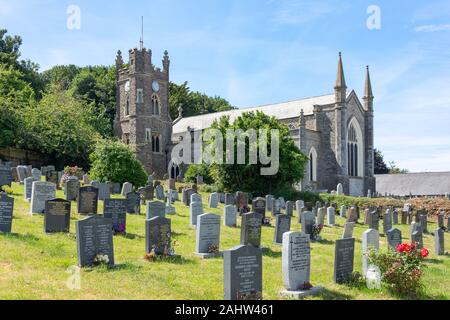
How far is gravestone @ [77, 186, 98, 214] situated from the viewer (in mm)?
16203

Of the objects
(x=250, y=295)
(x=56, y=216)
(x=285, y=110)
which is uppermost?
(x=285, y=110)

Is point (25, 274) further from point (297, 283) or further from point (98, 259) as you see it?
point (297, 283)

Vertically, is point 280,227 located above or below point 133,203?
below

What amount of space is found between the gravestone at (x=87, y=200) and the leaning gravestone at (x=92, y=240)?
19.5ft

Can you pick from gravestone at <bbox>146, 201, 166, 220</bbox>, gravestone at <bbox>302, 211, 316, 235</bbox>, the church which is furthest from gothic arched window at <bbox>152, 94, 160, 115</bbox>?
gravestone at <bbox>302, 211, 316, 235</bbox>

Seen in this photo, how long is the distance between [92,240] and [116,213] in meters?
3.89

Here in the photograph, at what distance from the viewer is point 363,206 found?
33.6 meters

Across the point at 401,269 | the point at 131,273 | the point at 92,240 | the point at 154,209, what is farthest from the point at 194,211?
the point at 401,269

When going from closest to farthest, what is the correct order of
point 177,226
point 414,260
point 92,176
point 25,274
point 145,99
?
1. point 25,274
2. point 414,260
3. point 177,226
4. point 92,176
5. point 145,99

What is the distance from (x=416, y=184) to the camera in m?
59.0

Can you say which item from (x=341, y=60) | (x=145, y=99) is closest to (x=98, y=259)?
(x=145, y=99)

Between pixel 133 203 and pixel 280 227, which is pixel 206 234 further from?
pixel 133 203
